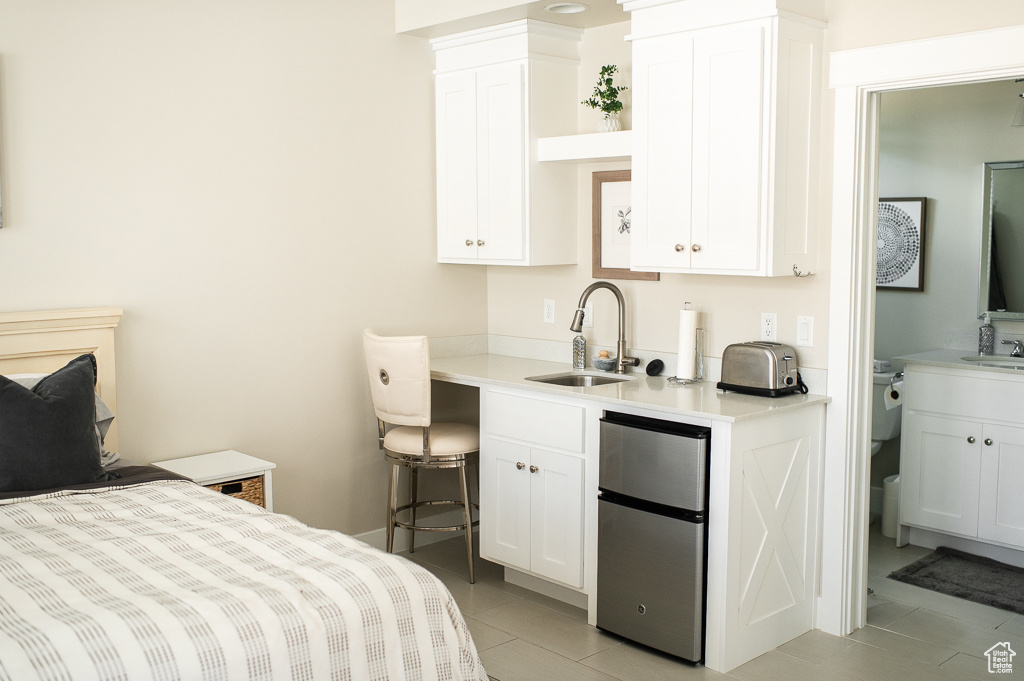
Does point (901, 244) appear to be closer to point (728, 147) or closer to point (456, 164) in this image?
point (728, 147)

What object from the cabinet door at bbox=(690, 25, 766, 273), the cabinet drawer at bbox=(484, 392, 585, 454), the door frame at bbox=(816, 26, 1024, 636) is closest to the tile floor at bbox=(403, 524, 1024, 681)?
the door frame at bbox=(816, 26, 1024, 636)

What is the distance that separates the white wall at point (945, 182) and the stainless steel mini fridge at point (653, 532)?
2071mm

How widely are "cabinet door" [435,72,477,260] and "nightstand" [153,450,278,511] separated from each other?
4.69 feet

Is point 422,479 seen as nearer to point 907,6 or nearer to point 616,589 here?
point 616,589

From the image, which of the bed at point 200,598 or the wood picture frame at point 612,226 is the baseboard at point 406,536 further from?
the bed at point 200,598

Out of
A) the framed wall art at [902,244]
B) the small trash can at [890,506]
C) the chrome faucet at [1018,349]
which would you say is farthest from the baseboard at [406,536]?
the chrome faucet at [1018,349]

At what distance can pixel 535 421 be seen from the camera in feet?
11.7

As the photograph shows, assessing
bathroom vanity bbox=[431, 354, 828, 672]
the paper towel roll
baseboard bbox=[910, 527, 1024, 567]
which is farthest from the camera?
baseboard bbox=[910, 527, 1024, 567]

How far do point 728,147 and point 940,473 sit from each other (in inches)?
82.3

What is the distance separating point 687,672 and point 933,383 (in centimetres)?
203

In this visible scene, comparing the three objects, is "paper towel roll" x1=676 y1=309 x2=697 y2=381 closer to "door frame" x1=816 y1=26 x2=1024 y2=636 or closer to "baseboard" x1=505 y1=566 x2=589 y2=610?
"door frame" x1=816 y1=26 x2=1024 y2=636

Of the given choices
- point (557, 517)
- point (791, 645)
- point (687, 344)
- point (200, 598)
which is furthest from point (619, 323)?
point (200, 598)

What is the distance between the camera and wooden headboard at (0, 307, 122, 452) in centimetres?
303

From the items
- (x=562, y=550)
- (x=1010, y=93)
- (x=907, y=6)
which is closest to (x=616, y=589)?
(x=562, y=550)
